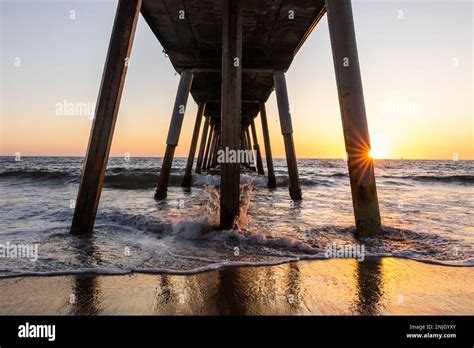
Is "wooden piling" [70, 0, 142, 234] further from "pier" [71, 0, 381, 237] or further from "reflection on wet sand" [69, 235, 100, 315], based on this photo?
"reflection on wet sand" [69, 235, 100, 315]

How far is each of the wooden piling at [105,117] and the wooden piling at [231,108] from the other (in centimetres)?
143

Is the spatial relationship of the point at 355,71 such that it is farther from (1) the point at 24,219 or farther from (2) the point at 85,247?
(1) the point at 24,219

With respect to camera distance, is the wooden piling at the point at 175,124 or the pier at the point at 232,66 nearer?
the pier at the point at 232,66

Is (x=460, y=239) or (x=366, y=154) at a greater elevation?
(x=366, y=154)

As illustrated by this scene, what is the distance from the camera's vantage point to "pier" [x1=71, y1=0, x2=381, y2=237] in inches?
157

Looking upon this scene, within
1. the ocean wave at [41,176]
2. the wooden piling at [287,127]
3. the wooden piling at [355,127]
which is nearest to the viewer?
the wooden piling at [355,127]

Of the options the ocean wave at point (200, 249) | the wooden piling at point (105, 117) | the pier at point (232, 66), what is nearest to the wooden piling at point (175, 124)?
the pier at point (232, 66)

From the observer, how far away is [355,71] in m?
3.96

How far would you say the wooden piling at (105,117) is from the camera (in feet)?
13.8

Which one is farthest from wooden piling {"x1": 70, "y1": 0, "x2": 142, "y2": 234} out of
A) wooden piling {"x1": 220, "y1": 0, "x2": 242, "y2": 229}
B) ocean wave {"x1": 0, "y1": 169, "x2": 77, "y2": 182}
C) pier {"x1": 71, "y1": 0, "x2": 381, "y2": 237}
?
ocean wave {"x1": 0, "y1": 169, "x2": 77, "y2": 182}

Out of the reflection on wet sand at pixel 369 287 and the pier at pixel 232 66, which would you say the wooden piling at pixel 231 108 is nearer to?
the pier at pixel 232 66
